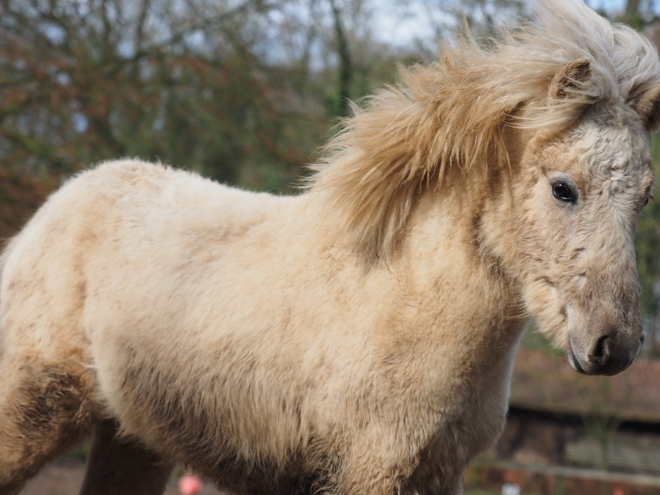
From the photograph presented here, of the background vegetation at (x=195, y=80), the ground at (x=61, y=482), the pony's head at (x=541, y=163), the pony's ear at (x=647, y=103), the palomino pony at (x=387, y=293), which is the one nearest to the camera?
the pony's head at (x=541, y=163)

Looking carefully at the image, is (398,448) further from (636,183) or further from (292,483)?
(636,183)

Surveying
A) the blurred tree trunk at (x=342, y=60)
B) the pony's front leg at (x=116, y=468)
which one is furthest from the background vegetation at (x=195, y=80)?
the pony's front leg at (x=116, y=468)

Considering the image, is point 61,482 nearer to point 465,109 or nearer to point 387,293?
point 387,293

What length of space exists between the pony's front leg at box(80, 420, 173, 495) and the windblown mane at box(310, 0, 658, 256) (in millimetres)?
1811

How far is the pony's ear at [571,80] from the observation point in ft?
7.78

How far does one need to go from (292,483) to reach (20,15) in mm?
11104

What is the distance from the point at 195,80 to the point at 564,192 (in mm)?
12266

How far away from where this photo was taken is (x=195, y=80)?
540 inches

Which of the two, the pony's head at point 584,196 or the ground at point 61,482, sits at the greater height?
the pony's head at point 584,196

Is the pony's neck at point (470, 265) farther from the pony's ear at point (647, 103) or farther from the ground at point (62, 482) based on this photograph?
the ground at point (62, 482)

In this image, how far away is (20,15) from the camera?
11.6 metres

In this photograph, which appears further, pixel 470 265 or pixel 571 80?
pixel 470 265

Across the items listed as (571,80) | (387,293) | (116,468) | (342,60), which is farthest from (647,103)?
(342,60)

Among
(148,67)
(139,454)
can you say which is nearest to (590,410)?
(148,67)
